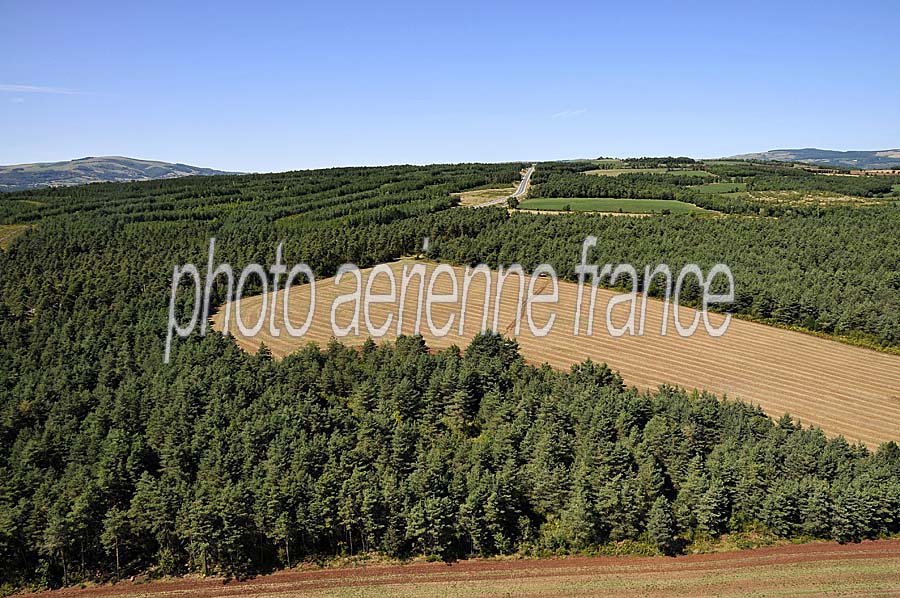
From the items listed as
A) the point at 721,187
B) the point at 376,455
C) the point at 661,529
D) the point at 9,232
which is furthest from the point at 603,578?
the point at 721,187

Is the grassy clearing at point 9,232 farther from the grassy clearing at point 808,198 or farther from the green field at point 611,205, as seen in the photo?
the grassy clearing at point 808,198

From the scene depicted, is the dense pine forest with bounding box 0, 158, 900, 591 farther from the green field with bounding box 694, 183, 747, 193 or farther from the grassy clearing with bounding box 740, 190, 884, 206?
the green field with bounding box 694, 183, 747, 193

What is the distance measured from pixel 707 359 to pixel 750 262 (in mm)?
37179

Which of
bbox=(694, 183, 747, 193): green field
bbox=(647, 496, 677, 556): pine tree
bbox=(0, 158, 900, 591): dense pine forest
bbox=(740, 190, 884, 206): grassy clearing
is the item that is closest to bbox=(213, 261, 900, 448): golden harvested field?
bbox=(0, 158, 900, 591): dense pine forest

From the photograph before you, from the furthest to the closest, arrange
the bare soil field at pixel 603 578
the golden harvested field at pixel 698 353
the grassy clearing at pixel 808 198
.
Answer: the grassy clearing at pixel 808 198 → the golden harvested field at pixel 698 353 → the bare soil field at pixel 603 578

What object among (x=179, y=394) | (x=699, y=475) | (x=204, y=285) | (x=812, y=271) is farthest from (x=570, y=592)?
(x=204, y=285)

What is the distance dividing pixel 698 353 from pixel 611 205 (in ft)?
320

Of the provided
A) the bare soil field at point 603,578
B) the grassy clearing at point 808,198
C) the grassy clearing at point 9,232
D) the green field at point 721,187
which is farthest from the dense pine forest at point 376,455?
the green field at point 721,187

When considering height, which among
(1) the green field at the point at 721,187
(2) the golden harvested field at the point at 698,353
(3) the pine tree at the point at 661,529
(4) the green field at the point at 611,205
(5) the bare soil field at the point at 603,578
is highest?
(1) the green field at the point at 721,187

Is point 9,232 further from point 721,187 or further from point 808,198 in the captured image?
point 808,198

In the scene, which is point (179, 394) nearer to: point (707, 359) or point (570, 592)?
point (570, 592)

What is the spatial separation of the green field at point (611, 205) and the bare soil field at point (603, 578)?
117360mm

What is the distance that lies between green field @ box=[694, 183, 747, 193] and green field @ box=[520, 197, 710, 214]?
75.7ft

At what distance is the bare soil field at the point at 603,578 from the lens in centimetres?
3541
